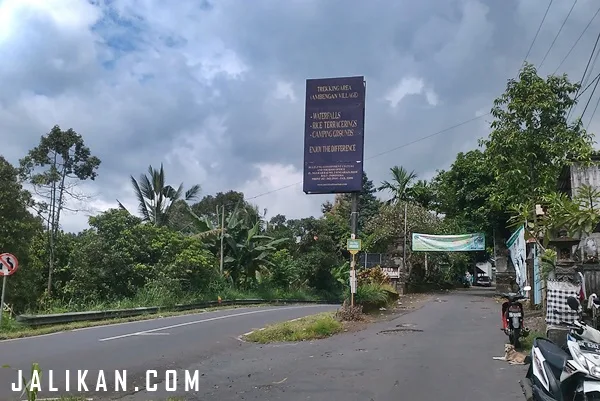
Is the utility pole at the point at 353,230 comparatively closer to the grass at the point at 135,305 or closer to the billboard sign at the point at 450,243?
the grass at the point at 135,305

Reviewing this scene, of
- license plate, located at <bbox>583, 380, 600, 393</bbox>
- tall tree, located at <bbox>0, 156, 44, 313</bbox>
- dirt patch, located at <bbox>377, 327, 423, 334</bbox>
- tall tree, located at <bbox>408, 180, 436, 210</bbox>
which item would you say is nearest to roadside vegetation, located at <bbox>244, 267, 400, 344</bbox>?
dirt patch, located at <bbox>377, 327, 423, 334</bbox>

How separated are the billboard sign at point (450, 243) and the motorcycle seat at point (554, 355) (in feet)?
80.4

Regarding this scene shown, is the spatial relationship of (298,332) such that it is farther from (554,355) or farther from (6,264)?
(554,355)

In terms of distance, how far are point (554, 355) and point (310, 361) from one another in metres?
5.38

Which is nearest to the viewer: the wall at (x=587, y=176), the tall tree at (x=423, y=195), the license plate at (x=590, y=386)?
the license plate at (x=590, y=386)

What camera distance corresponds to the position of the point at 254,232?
1467 inches

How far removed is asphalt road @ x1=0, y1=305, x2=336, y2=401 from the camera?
8.95 metres

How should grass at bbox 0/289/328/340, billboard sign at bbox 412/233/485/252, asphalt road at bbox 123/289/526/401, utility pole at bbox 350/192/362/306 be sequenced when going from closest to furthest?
asphalt road at bbox 123/289/526/401 → grass at bbox 0/289/328/340 → utility pole at bbox 350/192/362/306 → billboard sign at bbox 412/233/485/252

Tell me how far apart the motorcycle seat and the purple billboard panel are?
1114 cm

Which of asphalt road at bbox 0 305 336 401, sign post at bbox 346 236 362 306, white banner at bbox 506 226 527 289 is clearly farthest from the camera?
white banner at bbox 506 226 527 289

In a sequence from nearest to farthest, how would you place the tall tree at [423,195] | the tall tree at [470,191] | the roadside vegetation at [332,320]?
the roadside vegetation at [332,320], the tall tree at [470,191], the tall tree at [423,195]

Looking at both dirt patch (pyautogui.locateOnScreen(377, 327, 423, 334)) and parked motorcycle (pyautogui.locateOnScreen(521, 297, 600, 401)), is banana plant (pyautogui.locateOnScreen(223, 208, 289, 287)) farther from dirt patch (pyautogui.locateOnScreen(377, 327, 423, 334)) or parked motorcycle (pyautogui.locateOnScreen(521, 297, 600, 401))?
parked motorcycle (pyautogui.locateOnScreen(521, 297, 600, 401))

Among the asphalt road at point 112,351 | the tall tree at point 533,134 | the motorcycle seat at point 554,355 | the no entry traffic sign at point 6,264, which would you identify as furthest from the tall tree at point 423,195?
the motorcycle seat at point 554,355

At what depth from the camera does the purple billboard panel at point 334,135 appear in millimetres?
17516
